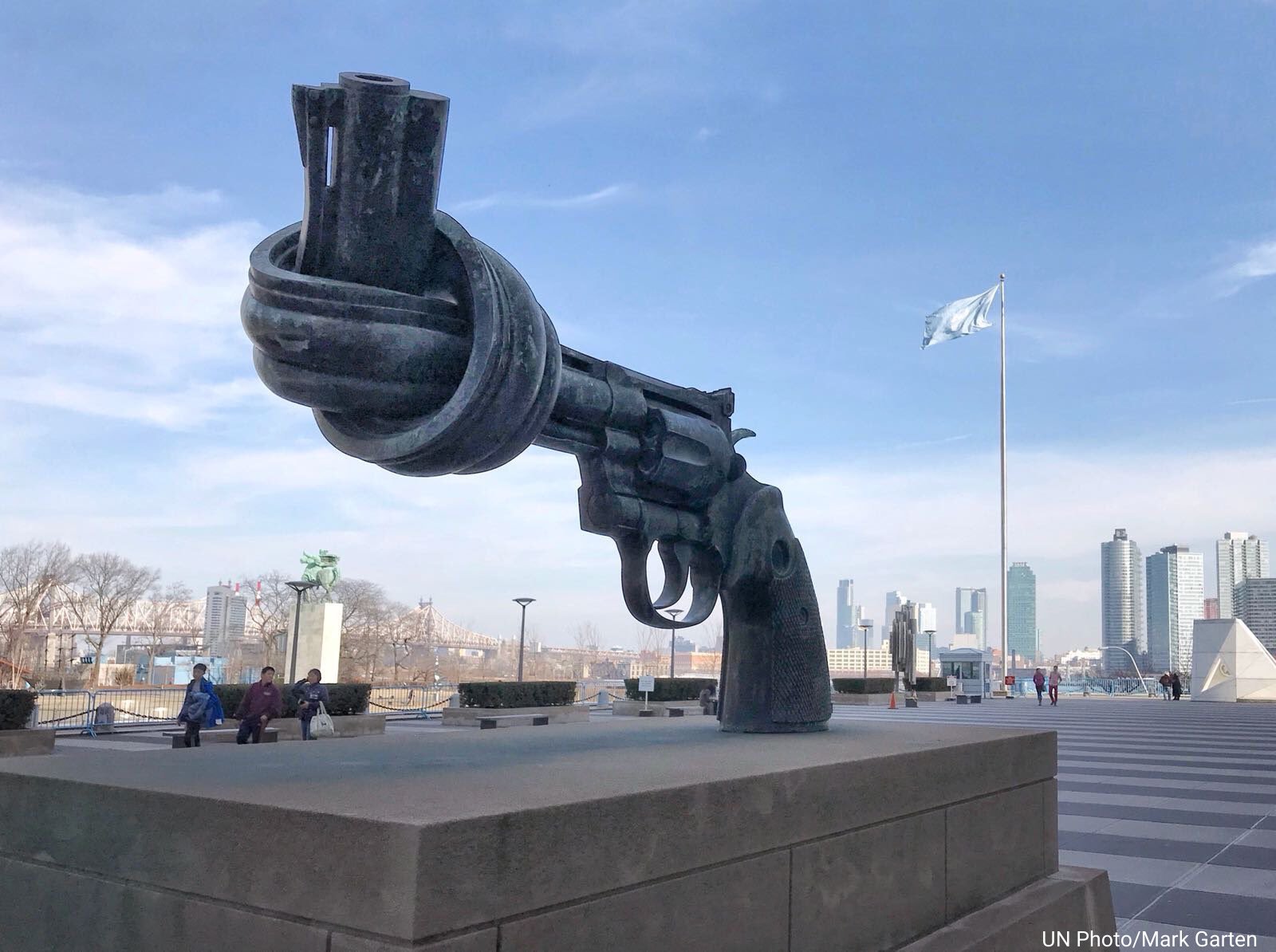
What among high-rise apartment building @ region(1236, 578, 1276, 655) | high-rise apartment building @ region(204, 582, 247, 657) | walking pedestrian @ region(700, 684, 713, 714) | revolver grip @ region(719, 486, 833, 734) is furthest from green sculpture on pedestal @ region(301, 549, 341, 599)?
high-rise apartment building @ region(1236, 578, 1276, 655)

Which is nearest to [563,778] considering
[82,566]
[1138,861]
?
[1138,861]

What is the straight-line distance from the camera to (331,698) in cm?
1684

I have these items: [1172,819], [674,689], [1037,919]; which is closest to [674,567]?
[1037,919]

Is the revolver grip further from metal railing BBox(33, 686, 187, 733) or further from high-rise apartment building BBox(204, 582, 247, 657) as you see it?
high-rise apartment building BBox(204, 582, 247, 657)

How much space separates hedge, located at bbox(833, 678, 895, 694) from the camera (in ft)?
94.6

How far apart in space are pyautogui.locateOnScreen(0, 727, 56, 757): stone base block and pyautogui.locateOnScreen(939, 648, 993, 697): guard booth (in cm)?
2755

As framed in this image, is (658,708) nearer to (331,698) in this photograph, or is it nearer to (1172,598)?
(331,698)

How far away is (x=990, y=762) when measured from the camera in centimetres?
397

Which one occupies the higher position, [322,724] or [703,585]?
[703,585]

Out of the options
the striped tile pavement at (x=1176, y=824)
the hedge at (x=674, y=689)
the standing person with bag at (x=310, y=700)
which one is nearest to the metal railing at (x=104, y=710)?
Answer: the standing person with bag at (x=310, y=700)

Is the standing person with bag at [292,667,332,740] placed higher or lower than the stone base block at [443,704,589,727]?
higher

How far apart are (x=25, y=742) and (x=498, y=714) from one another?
28.2 ft

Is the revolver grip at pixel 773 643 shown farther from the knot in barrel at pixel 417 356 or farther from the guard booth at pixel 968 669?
the guard booth at pixel 968 669

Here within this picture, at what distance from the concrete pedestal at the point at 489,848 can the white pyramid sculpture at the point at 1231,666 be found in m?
34.3
